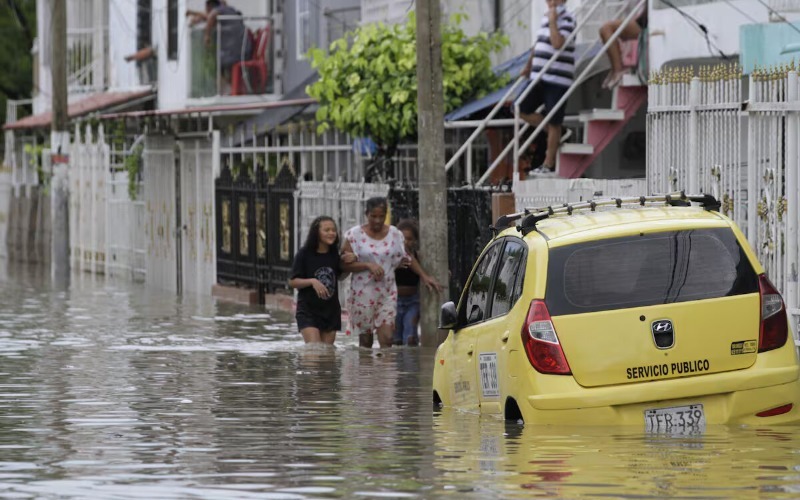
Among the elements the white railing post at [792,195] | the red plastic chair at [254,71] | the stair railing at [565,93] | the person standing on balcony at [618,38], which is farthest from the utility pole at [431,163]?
the red plastic chair at [254,71]

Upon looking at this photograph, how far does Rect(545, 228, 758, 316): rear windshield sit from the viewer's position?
11.1m

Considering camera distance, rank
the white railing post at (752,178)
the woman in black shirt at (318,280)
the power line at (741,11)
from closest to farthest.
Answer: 1. the white railing post at (752,178)
2. the woman in black shirt at (318,280)
3. the power line at (741,11)

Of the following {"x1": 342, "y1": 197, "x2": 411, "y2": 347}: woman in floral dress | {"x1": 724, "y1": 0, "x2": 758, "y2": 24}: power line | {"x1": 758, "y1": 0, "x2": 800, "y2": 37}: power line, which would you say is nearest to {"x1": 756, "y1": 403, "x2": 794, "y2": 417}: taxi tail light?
{"x1": 758, "y1": 0, "x2": 800, "y2": 37}: power line

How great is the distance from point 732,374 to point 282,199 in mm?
19169

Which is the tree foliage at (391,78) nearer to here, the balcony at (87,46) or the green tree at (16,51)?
the balcony at (87,46)

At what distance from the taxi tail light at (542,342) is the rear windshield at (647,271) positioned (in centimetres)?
7

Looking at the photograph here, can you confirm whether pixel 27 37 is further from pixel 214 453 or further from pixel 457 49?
pixel 214 453

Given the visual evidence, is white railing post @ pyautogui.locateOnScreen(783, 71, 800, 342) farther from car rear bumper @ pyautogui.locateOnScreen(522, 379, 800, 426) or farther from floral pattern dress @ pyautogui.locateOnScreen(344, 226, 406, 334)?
floral pattern dress @ pyautogui.locateOnScreen(344, 226, 406, 334)

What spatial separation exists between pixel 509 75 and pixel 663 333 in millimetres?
16553

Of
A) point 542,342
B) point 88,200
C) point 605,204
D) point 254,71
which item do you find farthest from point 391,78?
point 88,200

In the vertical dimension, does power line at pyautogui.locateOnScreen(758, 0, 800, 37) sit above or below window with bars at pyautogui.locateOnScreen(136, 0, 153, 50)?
below

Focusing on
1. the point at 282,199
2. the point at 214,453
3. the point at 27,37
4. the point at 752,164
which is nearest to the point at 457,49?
the point at 282,199

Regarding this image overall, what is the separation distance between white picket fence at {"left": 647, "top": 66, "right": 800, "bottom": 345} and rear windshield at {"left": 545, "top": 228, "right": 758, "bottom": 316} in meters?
4.30

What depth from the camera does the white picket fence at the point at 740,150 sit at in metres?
15.5
